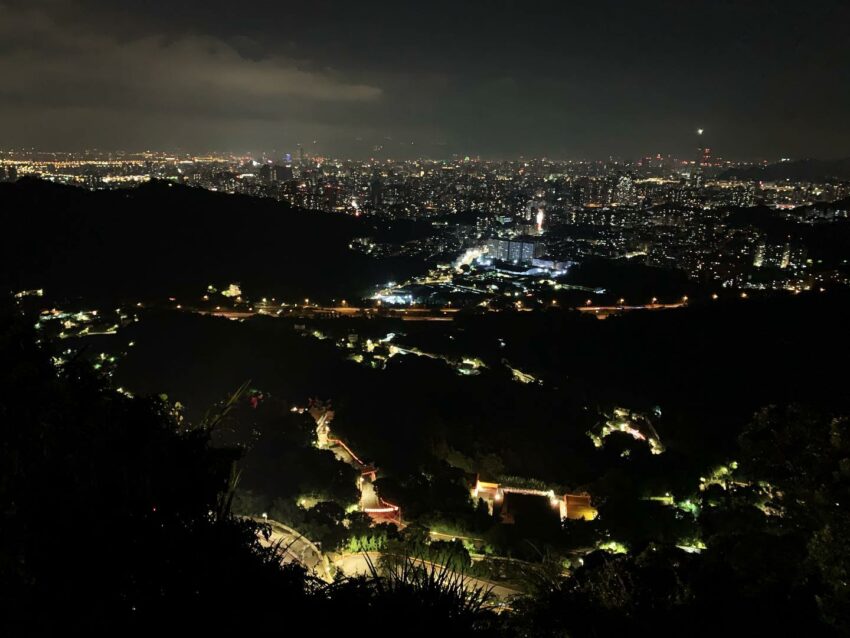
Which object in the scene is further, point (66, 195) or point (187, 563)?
point (66, 195)

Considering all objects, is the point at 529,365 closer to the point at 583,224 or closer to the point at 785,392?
the point at 785,392

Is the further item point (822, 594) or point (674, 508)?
point (674, 508)

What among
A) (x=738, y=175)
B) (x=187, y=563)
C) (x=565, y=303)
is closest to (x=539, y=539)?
(x=187, y=563)

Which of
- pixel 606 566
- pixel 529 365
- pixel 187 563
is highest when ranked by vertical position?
pixel 187 563

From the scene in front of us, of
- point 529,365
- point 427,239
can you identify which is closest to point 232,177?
point 427,239

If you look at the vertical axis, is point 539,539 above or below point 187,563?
below

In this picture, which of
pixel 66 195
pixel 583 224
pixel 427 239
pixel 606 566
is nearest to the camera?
pixel 606 566

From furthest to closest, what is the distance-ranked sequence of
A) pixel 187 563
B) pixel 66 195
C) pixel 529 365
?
pixel 66 195 → pixel 529 365 → pixel 187 563

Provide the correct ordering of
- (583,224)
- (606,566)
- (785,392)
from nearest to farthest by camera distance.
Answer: (606,566) < (785,392) < (583,224)

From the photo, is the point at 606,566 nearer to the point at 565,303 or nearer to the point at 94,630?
the point at 94,630
